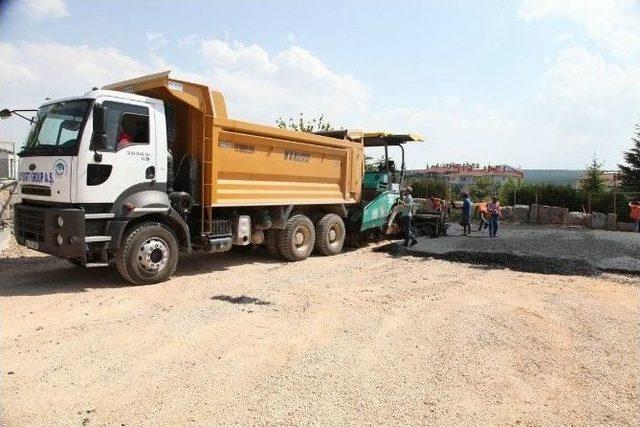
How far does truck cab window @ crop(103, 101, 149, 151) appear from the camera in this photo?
7.02 meters

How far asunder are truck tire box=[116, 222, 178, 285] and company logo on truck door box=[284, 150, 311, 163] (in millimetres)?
2831

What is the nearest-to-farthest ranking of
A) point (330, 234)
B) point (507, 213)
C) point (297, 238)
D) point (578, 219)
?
1. point (297, 238)
2. point (330, 234)
3. point (578, 219)
4. point (507, 213)

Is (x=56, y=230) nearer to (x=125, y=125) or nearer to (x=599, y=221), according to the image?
(x=125, y=125)

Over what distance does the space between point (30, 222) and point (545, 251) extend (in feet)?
31.5

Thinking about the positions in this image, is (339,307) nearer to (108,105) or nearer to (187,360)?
(187,360)

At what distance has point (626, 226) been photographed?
1919 cm

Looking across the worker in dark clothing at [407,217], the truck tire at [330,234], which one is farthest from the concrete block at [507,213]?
the truck tire at [330,234]

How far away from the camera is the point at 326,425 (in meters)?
3.36

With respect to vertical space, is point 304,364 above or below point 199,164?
below

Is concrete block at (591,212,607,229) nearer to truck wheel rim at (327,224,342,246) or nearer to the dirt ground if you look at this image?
the dirt ground

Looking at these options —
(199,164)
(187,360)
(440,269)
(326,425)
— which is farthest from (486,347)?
(199,164)

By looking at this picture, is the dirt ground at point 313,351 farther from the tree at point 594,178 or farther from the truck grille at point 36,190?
the tree at point 594,178

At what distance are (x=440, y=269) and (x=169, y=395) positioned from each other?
6.55m

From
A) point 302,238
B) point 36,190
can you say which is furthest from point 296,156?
point 36,190
